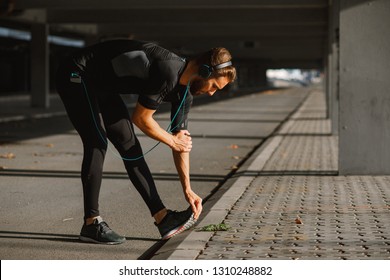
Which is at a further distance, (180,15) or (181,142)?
(180,15)

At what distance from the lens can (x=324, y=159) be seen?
13195 millimetres

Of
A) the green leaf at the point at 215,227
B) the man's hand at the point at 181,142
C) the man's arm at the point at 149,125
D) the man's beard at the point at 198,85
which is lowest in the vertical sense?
the green leaf at the point at 215,227

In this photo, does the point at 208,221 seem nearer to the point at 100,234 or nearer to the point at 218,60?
the point at 100,234

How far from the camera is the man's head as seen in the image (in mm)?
5859

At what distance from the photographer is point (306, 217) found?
24.7ft

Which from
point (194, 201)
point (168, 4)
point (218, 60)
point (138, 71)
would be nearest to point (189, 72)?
point (218, 60)

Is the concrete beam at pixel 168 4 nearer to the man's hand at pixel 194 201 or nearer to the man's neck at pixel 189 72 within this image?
the man's hand at pixel 194 201

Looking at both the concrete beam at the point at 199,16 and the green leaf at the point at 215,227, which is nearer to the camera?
the green leaf at the point at 215,227

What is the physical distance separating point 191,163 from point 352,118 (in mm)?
3284

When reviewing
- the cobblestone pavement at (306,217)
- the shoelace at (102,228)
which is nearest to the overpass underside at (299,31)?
the cobblestone pavement at (306,217)

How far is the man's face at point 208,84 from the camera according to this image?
589 centimetres

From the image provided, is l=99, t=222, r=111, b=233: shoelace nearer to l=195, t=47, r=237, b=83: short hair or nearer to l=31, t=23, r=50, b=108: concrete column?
l=195, t=47, r=237, b=83: short hair

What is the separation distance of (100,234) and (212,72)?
155 centimetres
